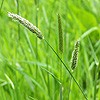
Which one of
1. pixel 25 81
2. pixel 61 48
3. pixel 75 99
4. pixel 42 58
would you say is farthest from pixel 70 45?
pixel 61 48

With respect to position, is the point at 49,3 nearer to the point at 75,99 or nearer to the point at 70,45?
the point at 70,45

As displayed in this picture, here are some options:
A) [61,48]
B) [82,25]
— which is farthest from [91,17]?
[61,48]

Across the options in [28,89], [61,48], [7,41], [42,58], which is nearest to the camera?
[61,48]

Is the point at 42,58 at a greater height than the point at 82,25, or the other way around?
the point at 82,25

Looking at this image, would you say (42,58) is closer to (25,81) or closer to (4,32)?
(25,81)

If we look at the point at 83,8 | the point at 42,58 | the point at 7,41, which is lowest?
the point at 42,58

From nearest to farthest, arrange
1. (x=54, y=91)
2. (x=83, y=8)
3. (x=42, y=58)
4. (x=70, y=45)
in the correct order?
1. (x=54, y=91)
2. (x=42, y=58)
3. (x=70, y=45)
4. (x=83, y=8)

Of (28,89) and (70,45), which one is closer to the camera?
(28,89)
